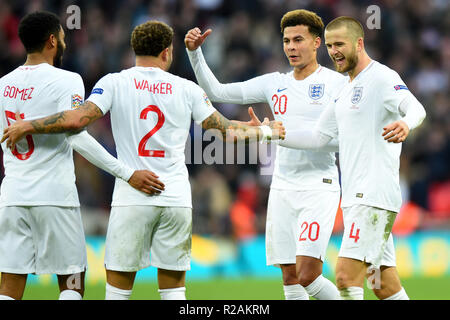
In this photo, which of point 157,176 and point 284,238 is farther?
point 284,238

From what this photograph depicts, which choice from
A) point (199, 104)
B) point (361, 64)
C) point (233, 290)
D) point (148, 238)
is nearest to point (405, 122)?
point (361, 64)

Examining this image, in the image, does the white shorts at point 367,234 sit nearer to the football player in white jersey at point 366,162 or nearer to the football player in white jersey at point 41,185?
the football player in white jersey at point 366,162

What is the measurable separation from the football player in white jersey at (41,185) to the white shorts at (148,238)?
268 millimetres

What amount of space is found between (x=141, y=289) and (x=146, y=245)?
6.07m

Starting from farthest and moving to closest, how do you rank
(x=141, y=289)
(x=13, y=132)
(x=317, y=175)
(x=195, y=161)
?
(x=195, y=161) < (x=141, y=289) < (x=317, y=175) < (x=13, y=132)

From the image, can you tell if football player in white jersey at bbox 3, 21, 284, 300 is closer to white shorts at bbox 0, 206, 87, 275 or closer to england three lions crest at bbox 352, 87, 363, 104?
white shorts at bbox 0, 206, 87, 275

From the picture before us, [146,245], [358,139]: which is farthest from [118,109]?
[358,139]

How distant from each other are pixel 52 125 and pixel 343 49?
241 centimetres

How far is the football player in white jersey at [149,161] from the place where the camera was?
5848 mm

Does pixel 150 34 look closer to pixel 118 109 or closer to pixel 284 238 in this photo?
pixel 118 109

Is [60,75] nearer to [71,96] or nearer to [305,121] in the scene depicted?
[71,96]

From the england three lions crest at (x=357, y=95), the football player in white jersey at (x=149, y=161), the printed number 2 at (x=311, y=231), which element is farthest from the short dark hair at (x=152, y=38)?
the printed number 2 at (x=311, y=231)

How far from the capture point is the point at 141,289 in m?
11.8

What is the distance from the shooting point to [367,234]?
594 centimetres
